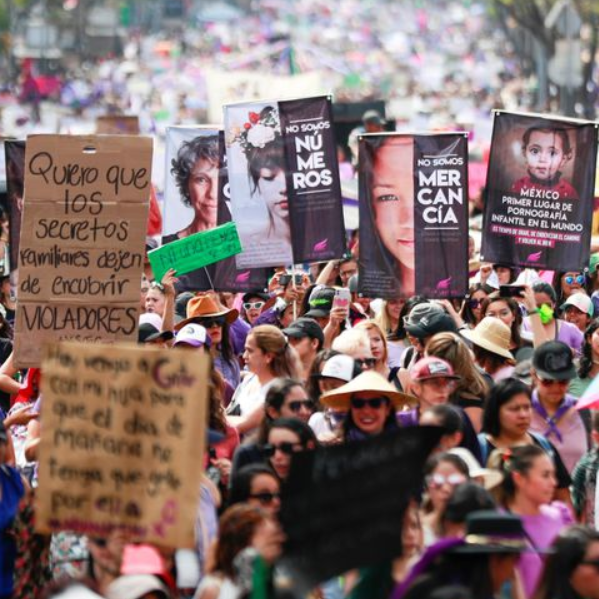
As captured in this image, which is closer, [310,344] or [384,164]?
[310,344]

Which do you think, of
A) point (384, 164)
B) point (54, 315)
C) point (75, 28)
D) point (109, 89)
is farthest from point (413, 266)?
point (75, 28)

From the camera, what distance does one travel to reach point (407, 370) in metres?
10.8

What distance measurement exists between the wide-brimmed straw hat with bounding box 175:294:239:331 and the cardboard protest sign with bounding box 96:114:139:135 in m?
15.7

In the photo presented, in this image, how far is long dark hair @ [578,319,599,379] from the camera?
11.1m

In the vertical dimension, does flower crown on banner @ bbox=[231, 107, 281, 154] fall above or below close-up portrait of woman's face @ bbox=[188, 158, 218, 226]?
above

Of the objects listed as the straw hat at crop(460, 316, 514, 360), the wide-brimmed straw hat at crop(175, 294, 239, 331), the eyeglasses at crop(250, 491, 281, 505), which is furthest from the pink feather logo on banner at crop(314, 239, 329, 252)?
the eyeglasses at crop(250, 491, 281, 505)

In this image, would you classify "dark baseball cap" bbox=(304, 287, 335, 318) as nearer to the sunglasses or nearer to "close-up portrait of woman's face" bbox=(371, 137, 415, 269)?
"close-up portrait of woman's face" bbox=(371, 137, 415, 269)

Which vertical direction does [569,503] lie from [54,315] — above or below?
below

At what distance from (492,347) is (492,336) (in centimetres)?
11

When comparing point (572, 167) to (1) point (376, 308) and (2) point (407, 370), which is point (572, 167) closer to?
(1) point (376, 308)

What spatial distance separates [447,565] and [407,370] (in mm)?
4116

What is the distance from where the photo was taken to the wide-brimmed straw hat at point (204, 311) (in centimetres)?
1218

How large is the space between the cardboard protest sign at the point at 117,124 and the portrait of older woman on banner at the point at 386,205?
15102 millimetres

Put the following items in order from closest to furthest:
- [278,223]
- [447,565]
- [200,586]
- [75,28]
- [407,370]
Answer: [447,565], [200,586], [407,370], [278,223], [75,28]
